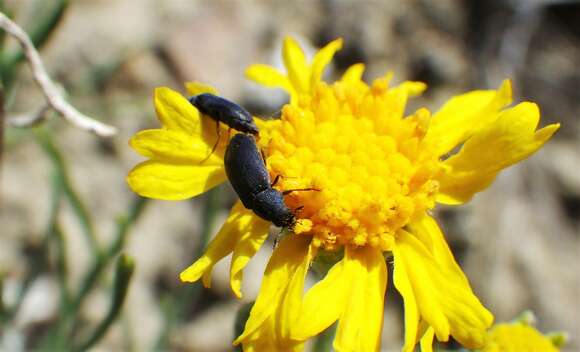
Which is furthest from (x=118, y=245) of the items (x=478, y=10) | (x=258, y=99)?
(x=478, y=10)

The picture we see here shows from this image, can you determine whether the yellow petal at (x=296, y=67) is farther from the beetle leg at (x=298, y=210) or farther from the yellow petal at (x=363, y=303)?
the yellow petal at (x=363, y=303)

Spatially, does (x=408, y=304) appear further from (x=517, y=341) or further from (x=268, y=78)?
(x=268, y=78)

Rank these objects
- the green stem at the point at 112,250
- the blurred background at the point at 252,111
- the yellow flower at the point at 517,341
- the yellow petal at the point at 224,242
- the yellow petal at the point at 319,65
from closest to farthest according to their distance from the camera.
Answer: the yellow petal at the point at 224,242
the yellow flower at the point at 517,341
the yellow petal at the point at 319,65
the green stem at the point at 112,250
the blurred background at the point at 252,111

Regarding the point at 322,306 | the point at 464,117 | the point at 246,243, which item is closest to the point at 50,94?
the point at 246,243

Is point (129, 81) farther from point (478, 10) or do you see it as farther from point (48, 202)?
point (478, 10)

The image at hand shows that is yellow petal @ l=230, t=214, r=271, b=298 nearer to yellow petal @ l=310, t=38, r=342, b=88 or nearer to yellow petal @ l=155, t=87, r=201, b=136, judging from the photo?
yellow petal @ l=155, t=87, r=201, b=136

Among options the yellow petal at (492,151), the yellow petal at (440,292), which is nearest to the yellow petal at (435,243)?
the yellow petal at (440,292)
